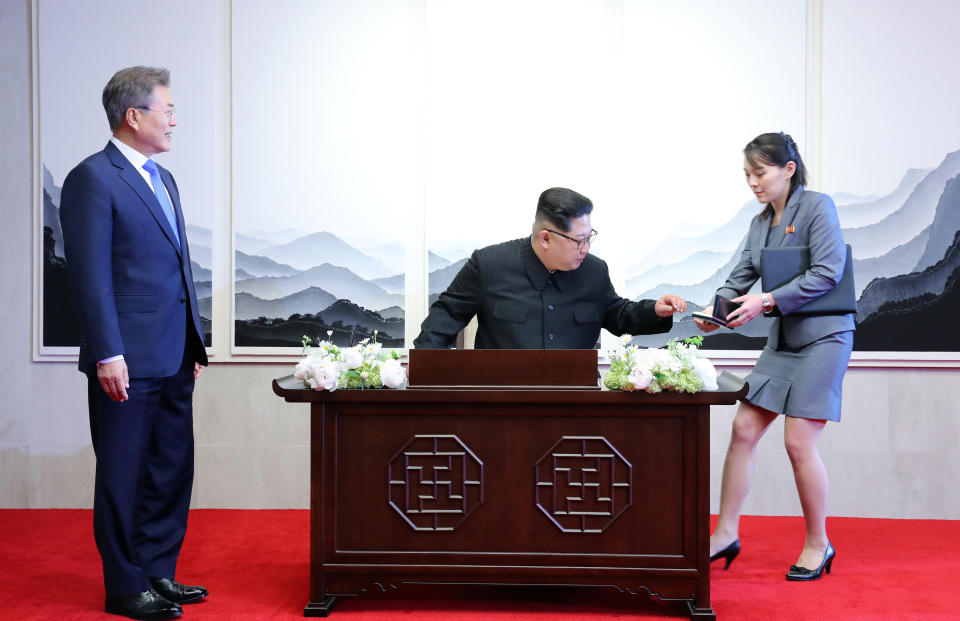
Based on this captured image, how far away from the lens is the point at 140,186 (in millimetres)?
2873

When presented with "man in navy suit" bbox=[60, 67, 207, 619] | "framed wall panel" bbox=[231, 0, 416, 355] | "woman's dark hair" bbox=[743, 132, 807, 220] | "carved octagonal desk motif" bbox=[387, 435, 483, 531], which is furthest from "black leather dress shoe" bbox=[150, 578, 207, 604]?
"woman's dark hair" bbox=[743, 132, 807, 220]

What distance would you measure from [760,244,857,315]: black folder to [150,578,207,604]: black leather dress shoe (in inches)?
98.0

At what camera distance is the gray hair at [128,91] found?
9.34ft

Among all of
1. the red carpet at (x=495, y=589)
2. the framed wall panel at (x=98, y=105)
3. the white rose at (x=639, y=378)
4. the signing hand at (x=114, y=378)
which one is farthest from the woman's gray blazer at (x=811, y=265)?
the framed wall panel at (x=98, y=105)

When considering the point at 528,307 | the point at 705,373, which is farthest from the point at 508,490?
the point at 528,307

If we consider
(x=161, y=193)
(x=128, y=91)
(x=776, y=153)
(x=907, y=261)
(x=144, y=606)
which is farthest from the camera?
(x=907, y=261)

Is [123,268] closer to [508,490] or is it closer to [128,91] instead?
[128,91]

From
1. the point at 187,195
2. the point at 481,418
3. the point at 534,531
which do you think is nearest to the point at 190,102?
the point at 187,195

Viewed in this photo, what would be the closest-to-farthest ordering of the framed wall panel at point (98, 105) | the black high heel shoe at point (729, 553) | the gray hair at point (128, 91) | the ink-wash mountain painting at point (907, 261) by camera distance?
the gray hair at point (128, 91) → the black high heel shoe at point (729, 553) → the ink-wash mountain painting at point (907, 261) → the framed wall panel at point (98, 105)

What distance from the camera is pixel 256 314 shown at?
4.57 meters

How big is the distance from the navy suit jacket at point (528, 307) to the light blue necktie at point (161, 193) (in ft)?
3.44

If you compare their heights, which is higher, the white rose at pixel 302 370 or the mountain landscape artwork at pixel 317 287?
the mountain landscape artwork at pixel 317 287

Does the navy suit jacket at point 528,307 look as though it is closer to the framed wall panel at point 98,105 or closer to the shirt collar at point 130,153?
the shirt collar at point 130,153

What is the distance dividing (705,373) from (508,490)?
2.54 ft
